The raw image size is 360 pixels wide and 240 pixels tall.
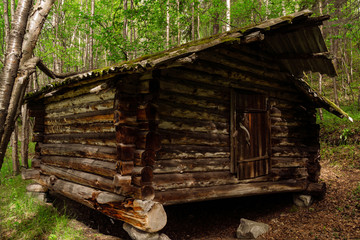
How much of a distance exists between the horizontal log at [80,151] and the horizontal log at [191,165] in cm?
Answer: 92

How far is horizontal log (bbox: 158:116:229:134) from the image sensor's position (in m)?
4.79

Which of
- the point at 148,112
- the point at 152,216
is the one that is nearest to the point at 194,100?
the point at 148,112

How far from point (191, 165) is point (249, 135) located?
6.02 feet

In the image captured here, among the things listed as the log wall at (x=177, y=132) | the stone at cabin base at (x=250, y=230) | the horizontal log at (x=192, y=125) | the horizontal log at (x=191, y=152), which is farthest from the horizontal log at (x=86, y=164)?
the stone at cabin base at (x=250, y=230)

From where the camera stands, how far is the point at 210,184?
5336 mm

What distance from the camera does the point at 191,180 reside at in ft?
16.4

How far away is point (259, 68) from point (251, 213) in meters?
3.97

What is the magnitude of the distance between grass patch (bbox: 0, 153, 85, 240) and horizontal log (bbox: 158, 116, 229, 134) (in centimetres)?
278

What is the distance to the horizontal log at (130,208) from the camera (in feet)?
13.8

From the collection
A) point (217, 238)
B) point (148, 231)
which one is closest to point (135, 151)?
point (148, 231)

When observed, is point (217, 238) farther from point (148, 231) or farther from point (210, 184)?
point (148, 231)

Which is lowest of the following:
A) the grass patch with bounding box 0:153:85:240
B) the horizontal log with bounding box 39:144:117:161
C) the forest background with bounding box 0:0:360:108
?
the grass patch with bounding box 0:153:85:240

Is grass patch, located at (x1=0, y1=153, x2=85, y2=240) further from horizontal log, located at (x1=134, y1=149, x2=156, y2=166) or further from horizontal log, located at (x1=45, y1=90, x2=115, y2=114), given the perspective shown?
horizontal log, located at (x1=45, y1=90, x2=115, y2=114)

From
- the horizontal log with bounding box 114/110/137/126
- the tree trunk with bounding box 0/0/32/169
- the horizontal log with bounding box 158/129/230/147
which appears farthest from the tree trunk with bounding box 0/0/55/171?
the horizontal log with bounding box 158/129/230/147
